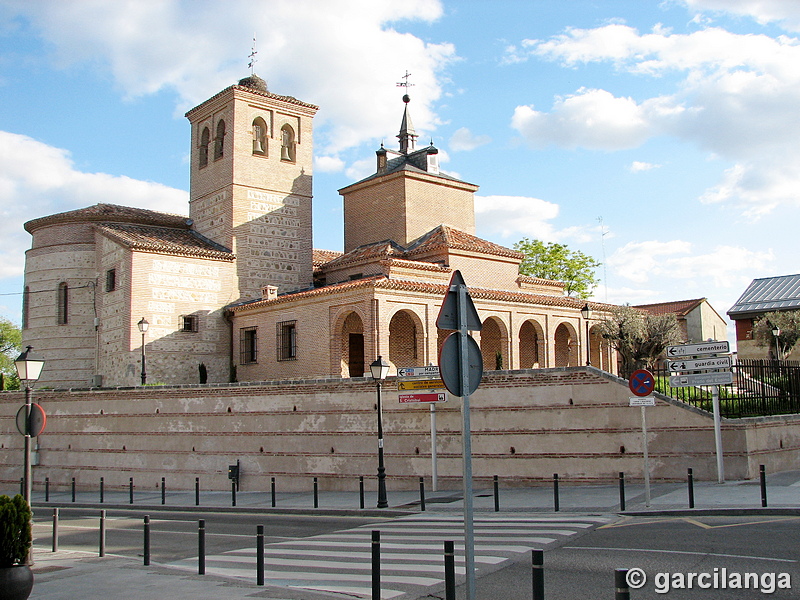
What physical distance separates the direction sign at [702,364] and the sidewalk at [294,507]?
255cm

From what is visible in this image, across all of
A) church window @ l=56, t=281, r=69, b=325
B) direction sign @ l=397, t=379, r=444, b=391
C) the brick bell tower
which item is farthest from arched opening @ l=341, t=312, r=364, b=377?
church window @ l=56, t=281, r=69, b=325

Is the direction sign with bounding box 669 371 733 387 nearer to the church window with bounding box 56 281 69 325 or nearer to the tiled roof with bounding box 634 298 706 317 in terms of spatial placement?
the church window with bounding box 56 281 69 325

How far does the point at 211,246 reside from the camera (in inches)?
1396

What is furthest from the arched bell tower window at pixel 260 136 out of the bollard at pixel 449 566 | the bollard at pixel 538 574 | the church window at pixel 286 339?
the bollard at pixel 538 574

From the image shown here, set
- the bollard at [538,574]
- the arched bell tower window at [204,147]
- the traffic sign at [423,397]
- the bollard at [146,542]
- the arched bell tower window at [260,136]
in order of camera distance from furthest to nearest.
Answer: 1. the arched bell tower window at [204,147]
2. the arched bell tower window at [260,136]
3. the traffic sign at [423,397]
4. the bollard at [146,542]
5. the bollard at [538,574]

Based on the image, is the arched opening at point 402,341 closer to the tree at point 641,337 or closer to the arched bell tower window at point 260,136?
the tree at point 641,337

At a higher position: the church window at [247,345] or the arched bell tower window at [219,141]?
the arched bell tower window at [219,141]

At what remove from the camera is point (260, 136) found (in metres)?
36.8

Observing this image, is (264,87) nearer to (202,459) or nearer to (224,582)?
(202,459)

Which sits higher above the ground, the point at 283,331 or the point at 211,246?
the point at 211,246

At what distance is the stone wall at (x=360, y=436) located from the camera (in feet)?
57.9

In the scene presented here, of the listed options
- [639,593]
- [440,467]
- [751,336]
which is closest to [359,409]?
[440,467]

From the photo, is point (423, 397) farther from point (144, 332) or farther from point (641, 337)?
point (641, 337)

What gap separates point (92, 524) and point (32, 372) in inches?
241
